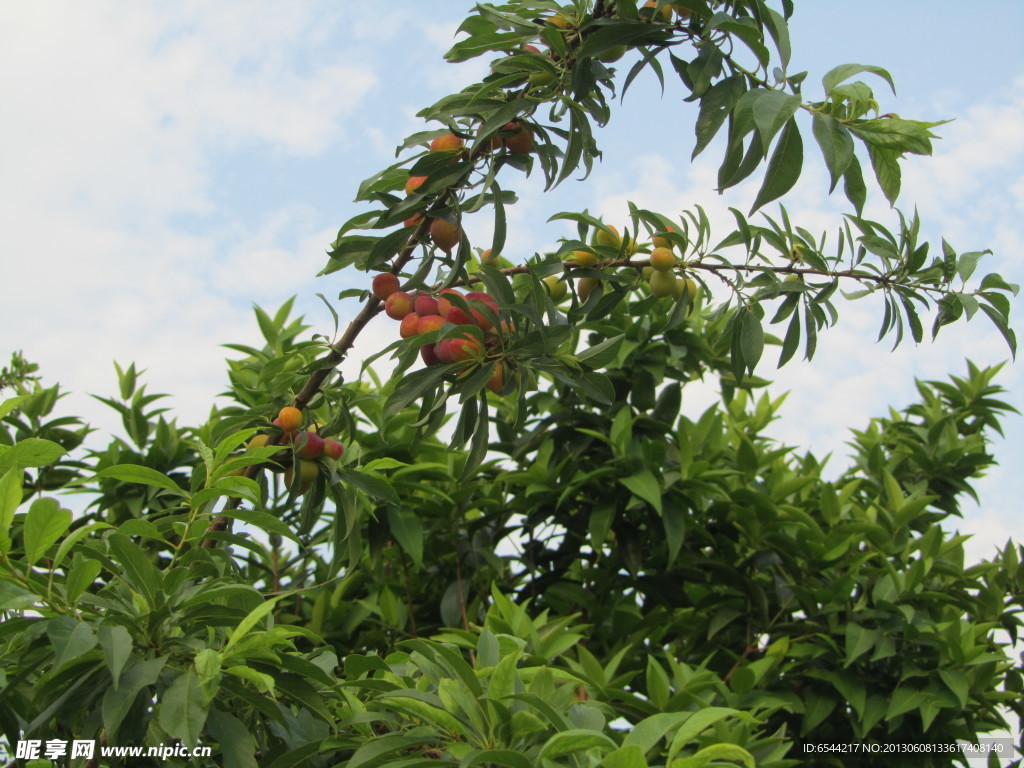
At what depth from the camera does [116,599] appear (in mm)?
1087

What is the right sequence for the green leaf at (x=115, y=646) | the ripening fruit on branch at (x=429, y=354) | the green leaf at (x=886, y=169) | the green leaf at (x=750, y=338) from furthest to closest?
1. the green leaf at (x=750, y=338)
2. the ripening fruit on branch at (x=429, y=354)
3. the green leaf at (x=886, y=169)
4. the green leaf at (x=115, y=646)

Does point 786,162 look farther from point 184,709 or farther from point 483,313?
point 184,709

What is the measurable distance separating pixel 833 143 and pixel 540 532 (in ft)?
5.64

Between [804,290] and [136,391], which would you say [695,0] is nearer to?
[804,290]

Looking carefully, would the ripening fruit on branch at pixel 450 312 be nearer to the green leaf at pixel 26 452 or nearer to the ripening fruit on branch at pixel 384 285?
the ripening fruit on branch at pixel 384 285

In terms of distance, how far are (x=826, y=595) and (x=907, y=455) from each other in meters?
1.02

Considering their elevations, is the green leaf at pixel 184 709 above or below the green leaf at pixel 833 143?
below

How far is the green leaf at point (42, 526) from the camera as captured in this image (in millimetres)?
974

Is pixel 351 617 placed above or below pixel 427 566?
below

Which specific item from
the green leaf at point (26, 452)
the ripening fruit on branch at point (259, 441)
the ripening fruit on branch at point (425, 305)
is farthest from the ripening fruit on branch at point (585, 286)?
the green leaf at point (26, 452)

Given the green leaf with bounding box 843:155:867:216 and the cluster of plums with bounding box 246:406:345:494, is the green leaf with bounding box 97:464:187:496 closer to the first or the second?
the cluster of plums with bounding box 246:406:345:494

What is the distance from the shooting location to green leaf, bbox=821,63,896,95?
107 centimetres

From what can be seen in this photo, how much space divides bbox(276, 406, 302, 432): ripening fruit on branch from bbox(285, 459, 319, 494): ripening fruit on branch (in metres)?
0.05

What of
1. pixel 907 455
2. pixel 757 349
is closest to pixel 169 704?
pixel 757 349
